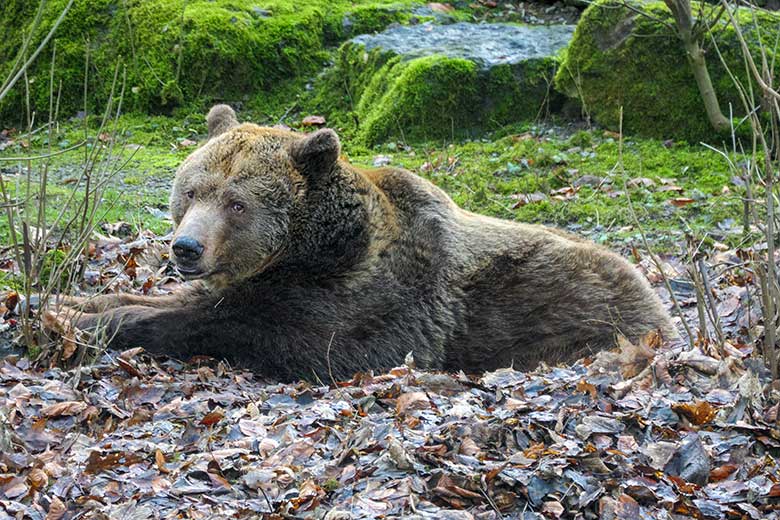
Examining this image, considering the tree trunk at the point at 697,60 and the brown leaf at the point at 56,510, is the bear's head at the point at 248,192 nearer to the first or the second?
the brown leaf at the point at 56,510

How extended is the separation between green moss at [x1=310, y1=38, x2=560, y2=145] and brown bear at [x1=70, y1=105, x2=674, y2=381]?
21.5 feet

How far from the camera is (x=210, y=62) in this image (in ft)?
51.2

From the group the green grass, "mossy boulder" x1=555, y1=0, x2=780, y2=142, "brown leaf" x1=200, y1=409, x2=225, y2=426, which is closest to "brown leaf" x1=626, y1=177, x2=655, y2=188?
the green grass

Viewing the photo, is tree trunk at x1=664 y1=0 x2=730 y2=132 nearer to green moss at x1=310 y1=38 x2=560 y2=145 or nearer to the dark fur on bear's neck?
green moss at x1=310 y1=38 x2=560 y2=145

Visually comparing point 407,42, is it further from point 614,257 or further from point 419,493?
point 419,493

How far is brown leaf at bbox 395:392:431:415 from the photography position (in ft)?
18.4

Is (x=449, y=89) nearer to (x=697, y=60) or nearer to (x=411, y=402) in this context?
(x=697, y=60)

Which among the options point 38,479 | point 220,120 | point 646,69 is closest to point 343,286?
point 220,120

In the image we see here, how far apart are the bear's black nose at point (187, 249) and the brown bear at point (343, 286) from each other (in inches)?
6.8

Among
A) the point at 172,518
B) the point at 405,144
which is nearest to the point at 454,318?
the point at 172,518

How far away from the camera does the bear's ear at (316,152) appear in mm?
7152

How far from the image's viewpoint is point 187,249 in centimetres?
670

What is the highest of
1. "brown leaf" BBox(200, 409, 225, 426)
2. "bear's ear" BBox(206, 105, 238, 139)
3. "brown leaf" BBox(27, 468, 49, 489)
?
"bear's ear" BBox(206, 105, 238, 139)

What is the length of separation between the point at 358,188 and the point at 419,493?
325 cm
